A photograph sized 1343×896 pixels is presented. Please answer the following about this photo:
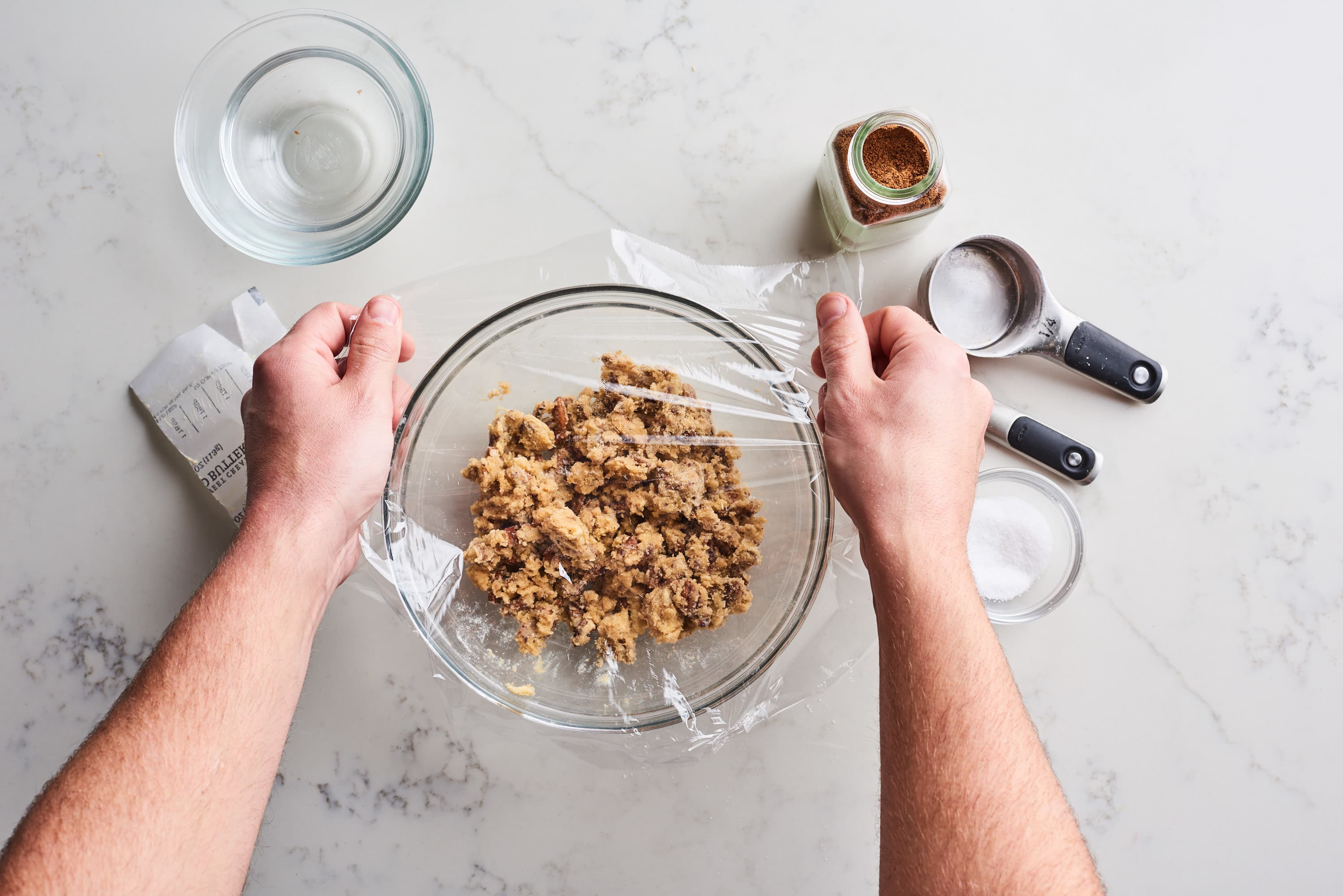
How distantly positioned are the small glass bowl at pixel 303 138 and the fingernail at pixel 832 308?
645 millimetres

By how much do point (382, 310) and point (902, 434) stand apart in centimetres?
71

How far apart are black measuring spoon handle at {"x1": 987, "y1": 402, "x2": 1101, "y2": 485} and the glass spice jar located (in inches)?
13.4

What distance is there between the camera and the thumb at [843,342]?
1005 mm

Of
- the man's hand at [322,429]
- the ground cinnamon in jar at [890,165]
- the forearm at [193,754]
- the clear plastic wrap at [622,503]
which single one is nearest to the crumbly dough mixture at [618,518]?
the clear plastic wrap at [622,503]

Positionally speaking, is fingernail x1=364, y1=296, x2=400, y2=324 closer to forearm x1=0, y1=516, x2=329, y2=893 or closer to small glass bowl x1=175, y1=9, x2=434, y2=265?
small glass bowl x1=175, y1=9, x2=434, y2=265

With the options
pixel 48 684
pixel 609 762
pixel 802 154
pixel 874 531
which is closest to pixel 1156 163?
pixel 802 154

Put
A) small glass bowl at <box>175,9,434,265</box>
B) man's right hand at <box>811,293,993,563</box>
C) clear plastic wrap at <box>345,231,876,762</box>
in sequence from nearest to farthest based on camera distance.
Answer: man's right hand at <box>811,293,993,563</box>, clear plastic wrap at <box>345,231,876,762</box>, small glass bowl at <box>175,9,434,265</box>

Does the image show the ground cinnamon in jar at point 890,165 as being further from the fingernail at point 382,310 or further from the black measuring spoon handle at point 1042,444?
the fingernail at point 382,310

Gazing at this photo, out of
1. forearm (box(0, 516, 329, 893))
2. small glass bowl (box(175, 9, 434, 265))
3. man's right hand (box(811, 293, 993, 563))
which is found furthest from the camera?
small glass bowl (box(175, 9, 434, 265))

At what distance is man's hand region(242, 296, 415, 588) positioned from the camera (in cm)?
98

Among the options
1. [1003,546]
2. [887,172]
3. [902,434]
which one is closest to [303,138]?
[887,172]

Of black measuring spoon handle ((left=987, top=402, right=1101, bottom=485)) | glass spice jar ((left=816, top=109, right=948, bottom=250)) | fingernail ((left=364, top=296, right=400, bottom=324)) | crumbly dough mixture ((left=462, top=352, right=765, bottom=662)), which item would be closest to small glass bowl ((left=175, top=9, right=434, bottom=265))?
fingernail ((left=364, top=296, right=400, bottom=324))

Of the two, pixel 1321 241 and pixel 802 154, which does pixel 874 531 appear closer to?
pixel 802 154

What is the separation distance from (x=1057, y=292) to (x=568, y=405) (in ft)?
2.78
